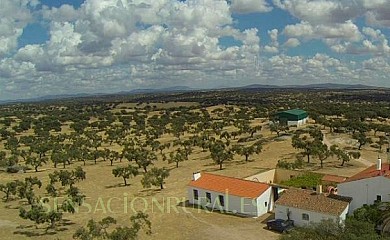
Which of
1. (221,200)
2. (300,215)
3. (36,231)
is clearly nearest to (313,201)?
(300,215)

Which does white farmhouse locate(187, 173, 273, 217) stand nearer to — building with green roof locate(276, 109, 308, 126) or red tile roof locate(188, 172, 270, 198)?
red tile roof locate(188, 172, 270, 198)

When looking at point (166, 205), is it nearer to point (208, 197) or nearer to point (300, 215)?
point (208, 197)

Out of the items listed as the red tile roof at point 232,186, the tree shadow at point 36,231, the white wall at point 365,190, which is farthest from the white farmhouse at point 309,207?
the tree shadow at point 36,231

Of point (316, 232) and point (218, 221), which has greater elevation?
point (316, 232)

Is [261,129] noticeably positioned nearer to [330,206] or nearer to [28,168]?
[28,168]

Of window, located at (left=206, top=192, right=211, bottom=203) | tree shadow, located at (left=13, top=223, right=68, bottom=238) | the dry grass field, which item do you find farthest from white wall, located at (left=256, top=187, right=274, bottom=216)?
tree shadow, located at (left=13, top=223, right=68, bottom=238)

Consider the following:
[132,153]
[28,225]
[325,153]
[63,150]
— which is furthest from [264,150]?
[28,225]
